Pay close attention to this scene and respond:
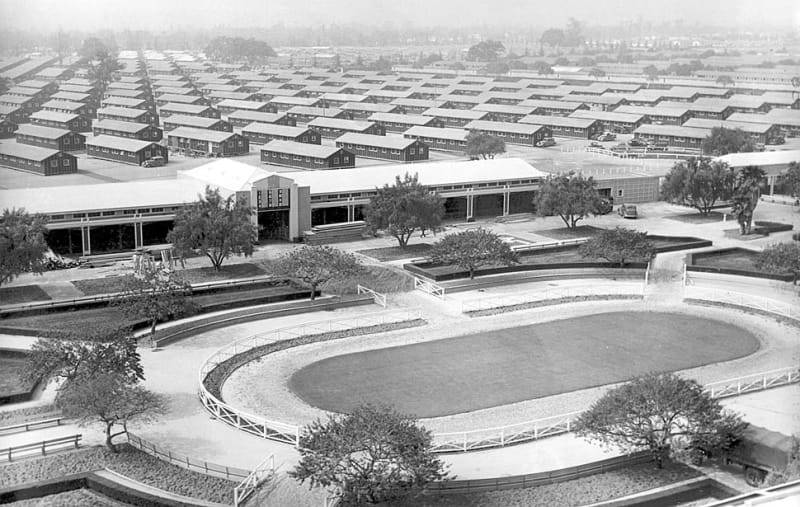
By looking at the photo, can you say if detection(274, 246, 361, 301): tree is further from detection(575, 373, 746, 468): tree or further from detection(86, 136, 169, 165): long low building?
detection(86, 136, 169, 165): long low building

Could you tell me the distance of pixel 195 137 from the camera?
17.6 meters

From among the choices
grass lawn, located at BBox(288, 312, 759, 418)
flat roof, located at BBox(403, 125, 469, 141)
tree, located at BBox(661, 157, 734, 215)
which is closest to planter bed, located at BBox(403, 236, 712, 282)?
grass lawn, located at BBox(288, 312, 759, 418)

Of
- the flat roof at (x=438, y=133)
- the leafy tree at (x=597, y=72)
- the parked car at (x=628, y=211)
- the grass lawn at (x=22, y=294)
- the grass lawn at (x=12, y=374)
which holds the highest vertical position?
the leafy tree at (x=597, y=72)

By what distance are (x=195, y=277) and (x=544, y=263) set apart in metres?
3.30

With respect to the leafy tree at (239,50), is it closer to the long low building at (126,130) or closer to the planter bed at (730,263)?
the long low building at (126,130)

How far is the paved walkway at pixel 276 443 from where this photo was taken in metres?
5.48

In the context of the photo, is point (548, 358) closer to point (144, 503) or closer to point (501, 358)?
point (501, 358)

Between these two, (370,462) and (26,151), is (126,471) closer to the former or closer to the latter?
(370,462)

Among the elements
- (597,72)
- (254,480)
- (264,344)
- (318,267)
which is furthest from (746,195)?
(597,72)

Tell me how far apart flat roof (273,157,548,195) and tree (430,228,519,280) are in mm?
2363

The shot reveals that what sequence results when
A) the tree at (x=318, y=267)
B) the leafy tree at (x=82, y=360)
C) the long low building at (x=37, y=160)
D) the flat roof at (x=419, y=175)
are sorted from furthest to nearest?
1. the long low building at (x=37, y=160)
2. the flat roof at (x=419, y=175)
3. the tree at (x=318, y=267)
4. the leafy tree at (x=82, y=360)

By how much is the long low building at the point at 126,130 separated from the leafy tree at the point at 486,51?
5.52 m

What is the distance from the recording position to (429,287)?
30.1 ft

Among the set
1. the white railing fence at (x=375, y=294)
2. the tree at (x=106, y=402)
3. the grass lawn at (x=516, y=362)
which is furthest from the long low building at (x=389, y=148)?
the tree at (x=106, y=402)
